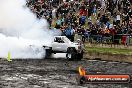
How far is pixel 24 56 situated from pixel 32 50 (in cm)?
78

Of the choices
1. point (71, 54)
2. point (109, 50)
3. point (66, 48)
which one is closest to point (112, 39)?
point (109, 50)

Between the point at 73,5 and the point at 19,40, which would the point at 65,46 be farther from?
the point at 73,5

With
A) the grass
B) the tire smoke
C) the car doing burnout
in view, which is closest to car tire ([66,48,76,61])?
the car doing burnout

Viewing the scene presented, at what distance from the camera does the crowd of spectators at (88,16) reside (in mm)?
34125

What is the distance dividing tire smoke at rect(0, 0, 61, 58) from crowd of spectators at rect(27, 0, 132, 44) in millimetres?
1752

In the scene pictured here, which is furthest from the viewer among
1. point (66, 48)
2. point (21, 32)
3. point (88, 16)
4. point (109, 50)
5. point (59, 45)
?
point (88, 16)

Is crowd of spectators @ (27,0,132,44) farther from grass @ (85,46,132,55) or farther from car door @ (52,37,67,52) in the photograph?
car door @ (52,37,67,52)

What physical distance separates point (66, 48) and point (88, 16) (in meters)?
6.14

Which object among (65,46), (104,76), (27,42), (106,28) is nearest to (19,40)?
(27,42)

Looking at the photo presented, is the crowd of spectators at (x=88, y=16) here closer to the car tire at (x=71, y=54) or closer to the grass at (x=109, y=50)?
the grass at (x=109, y=50)

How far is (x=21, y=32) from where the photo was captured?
36.4m

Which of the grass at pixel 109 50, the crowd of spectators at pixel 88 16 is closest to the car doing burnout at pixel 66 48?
→ the grass at pixel 109 50

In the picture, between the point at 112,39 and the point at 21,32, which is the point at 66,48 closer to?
the point at 112,39

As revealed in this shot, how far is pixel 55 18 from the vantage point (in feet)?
138
